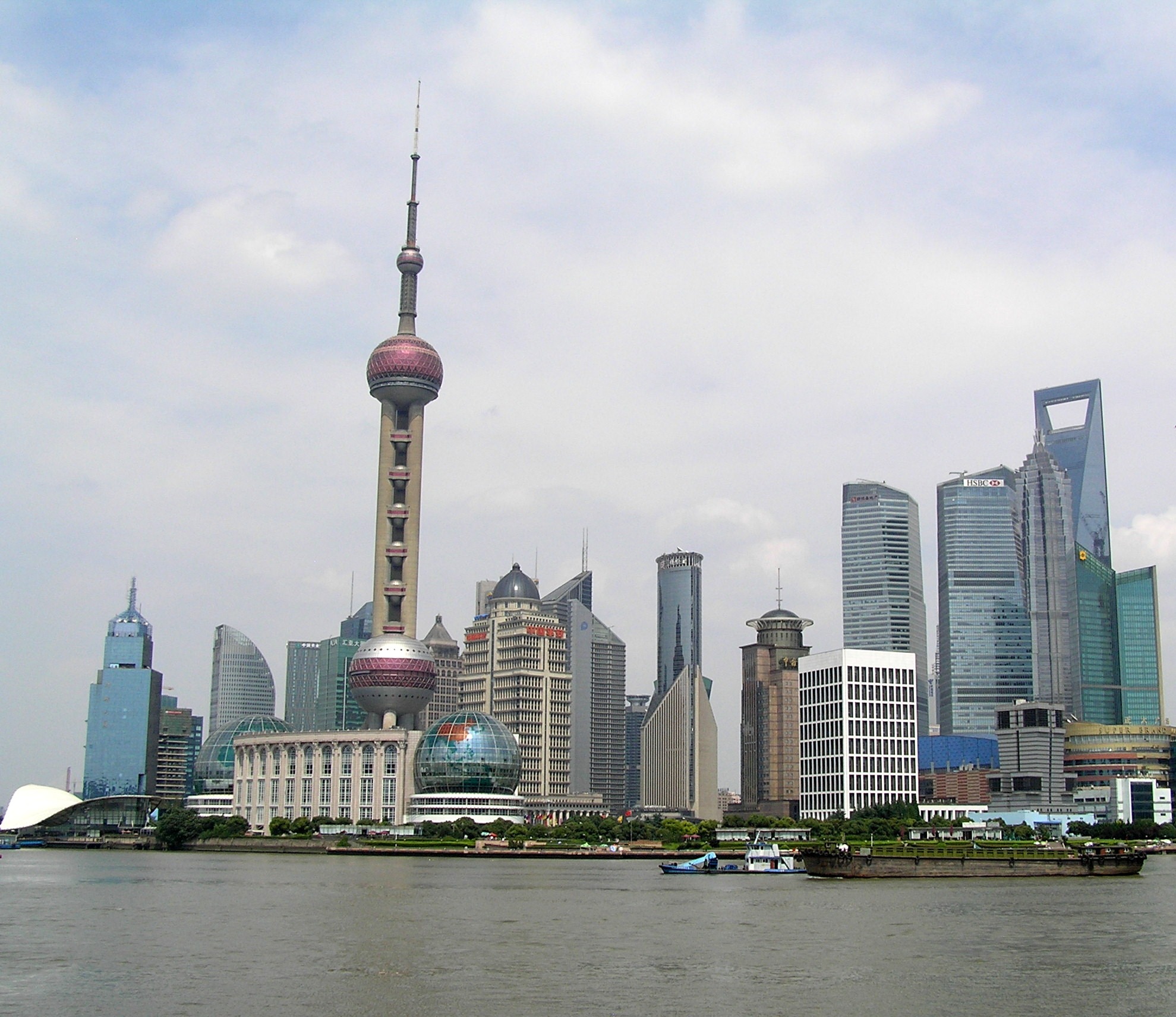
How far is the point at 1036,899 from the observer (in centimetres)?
13438

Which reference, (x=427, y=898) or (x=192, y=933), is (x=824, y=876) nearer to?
(x=427, y=898)

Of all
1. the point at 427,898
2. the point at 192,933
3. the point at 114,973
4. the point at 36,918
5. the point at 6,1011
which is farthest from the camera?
the point at 427,898

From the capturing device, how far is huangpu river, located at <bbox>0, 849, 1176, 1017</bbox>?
70.9 m

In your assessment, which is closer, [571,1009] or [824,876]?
[571,1009]

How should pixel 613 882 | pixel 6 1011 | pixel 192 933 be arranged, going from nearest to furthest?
pixel 6 1011 < pixel 192 933 < pixel 613 882

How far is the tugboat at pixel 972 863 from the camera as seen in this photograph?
171 meters

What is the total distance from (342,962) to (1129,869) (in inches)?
5222

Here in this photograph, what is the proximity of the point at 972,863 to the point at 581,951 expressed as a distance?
99.1 m

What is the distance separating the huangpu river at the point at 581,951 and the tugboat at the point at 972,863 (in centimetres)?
2145

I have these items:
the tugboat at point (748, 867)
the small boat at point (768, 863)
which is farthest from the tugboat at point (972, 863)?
the tugboat at point (748, 867)

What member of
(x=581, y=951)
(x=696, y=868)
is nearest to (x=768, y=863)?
(x=696, y=868)

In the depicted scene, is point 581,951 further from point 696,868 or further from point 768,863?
point 768,863

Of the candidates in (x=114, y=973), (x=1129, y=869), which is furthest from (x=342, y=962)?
(x=1129, y=869)

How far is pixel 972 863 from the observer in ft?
577
